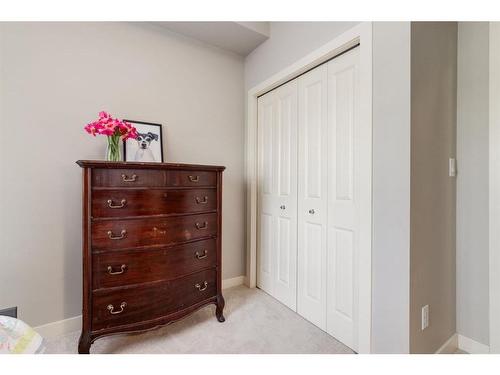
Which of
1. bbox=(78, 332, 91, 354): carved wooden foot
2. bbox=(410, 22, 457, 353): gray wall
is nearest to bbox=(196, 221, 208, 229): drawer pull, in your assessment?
bbox=(78, 332, 91, 354): carved wooden foot

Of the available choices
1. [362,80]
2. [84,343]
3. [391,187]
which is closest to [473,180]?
[391,187]

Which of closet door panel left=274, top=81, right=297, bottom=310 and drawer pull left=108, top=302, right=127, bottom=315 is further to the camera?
closet door panel left=274, top=81, right=297, bottom=310

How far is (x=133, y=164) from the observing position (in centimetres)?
152

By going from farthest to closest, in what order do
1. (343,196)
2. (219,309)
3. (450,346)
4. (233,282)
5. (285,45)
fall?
1. (233,282)
2. (285,45)
3. (219,309)
4. (343,196)
5. (450,346)

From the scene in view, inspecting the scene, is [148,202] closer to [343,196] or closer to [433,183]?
[343,196]

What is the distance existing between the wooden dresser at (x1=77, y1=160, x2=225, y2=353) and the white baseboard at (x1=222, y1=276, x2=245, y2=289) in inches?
26.7

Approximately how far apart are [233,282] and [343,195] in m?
1.55

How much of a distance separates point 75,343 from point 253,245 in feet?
5.19

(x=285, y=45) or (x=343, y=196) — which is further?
(x=285, y=45)

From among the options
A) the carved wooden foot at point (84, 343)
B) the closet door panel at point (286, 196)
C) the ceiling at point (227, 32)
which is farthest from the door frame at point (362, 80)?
the carved wooden foot at point (84, 343)

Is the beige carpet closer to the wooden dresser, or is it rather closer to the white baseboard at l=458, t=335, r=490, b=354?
the wooden dresser

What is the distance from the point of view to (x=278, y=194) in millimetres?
2293

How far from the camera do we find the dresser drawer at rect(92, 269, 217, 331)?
147cm

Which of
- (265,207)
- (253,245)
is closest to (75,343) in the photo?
(253,245)
